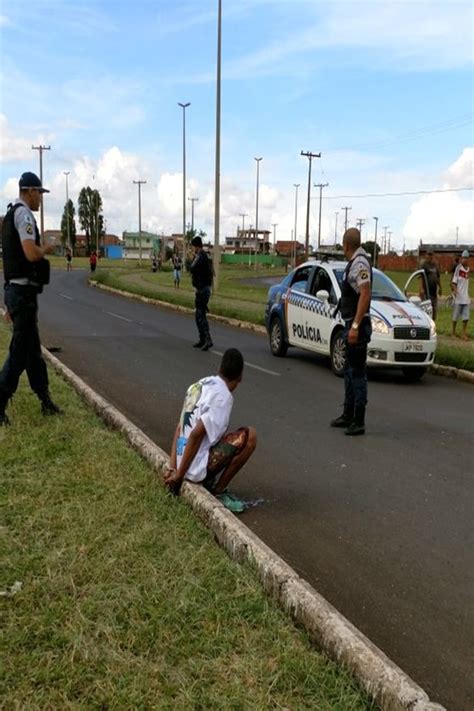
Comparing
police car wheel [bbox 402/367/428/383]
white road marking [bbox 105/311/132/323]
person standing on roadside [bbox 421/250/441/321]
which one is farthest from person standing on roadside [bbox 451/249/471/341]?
white road marking [bbox 105/311/132/323]

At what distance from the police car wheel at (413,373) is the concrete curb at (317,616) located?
256 inches

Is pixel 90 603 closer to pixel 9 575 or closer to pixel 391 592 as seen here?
pixel 9 575

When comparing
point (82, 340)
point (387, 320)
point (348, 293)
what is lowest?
point (82, 340)

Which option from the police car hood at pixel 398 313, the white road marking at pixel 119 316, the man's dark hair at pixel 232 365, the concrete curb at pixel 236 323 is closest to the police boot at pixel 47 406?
the man's dark hair at pixel 232 365

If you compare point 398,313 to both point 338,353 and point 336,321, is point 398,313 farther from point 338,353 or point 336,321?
point 338,353

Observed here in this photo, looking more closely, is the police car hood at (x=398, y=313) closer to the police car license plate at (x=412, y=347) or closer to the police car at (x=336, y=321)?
the police car at (x=336, y=321)

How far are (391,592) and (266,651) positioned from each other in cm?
114

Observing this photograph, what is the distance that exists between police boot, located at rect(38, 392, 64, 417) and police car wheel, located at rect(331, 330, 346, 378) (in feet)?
16.2

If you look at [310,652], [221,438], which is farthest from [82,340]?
[310,652]

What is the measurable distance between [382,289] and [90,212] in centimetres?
12098

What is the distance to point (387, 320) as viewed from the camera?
984cm

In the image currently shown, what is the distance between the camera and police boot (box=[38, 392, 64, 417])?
631 cm

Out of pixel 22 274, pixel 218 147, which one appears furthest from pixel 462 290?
pixel 218 147

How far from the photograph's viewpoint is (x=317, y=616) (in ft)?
9.68
